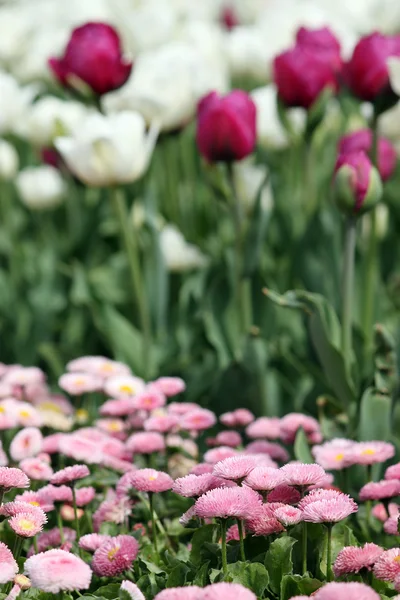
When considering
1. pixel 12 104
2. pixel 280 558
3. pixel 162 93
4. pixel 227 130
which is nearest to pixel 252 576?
pixel 280 558

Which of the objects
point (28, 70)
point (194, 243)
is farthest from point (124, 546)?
point (28, 70)

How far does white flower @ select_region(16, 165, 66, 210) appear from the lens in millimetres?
3098

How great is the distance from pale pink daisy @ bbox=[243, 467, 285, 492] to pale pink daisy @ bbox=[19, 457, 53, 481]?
0.36 m

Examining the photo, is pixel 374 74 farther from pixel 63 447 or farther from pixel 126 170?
pixel 63 447

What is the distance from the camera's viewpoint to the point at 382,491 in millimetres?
1418

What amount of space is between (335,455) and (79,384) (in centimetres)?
55

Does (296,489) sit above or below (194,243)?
above

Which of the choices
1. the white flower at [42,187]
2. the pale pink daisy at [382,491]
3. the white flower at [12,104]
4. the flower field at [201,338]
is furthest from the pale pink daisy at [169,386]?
the white flower at [12,104]

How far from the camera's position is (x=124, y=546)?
1.31 meters

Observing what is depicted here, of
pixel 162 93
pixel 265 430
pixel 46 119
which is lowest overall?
pixel 265 430

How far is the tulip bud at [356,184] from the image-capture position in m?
1.86

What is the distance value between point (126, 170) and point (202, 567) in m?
1.14

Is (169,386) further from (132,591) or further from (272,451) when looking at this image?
(132,591)

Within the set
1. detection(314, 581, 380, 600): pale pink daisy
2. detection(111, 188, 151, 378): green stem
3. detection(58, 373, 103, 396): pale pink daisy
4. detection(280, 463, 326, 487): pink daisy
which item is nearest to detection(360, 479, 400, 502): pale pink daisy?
detection(280, 463, 326, 487): pink daisy
